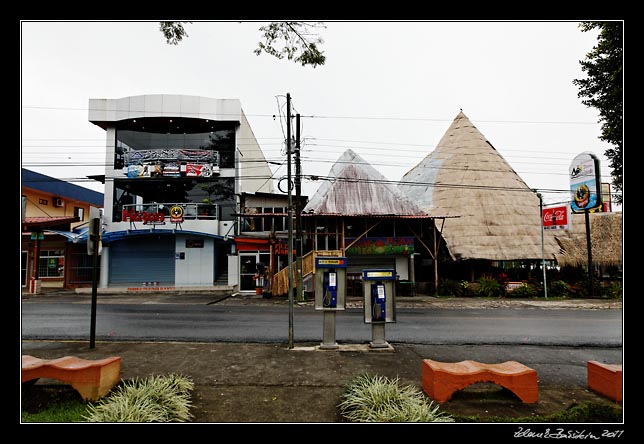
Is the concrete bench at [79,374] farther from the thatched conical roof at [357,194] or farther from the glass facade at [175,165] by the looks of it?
the glass facade at [175,165]

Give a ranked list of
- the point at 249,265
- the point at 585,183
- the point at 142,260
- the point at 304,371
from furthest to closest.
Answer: the point at 142,260
the point at 249,265
the point at 585,183
the point at 304,371

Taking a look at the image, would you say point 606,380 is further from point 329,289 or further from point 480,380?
point 329,289

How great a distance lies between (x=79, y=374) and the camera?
446cm

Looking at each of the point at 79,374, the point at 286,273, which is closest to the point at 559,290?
the point at 286,273

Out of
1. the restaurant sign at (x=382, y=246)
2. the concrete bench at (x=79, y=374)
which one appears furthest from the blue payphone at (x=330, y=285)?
the restaurant sign at (x=382, y=246)

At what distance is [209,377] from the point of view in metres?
5.48

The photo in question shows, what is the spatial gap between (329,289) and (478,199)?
63.8 feet

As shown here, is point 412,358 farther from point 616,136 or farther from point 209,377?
point 616,136

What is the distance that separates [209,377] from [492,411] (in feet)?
13.2

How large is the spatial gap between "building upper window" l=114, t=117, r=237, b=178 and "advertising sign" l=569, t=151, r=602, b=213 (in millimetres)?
20801

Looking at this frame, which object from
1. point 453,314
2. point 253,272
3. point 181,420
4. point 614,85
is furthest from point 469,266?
point 181,420

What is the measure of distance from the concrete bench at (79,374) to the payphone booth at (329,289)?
3.79 metres

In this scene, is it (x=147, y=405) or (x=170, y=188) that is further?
(x=170, y=188)

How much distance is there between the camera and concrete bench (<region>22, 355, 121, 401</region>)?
175 inches
